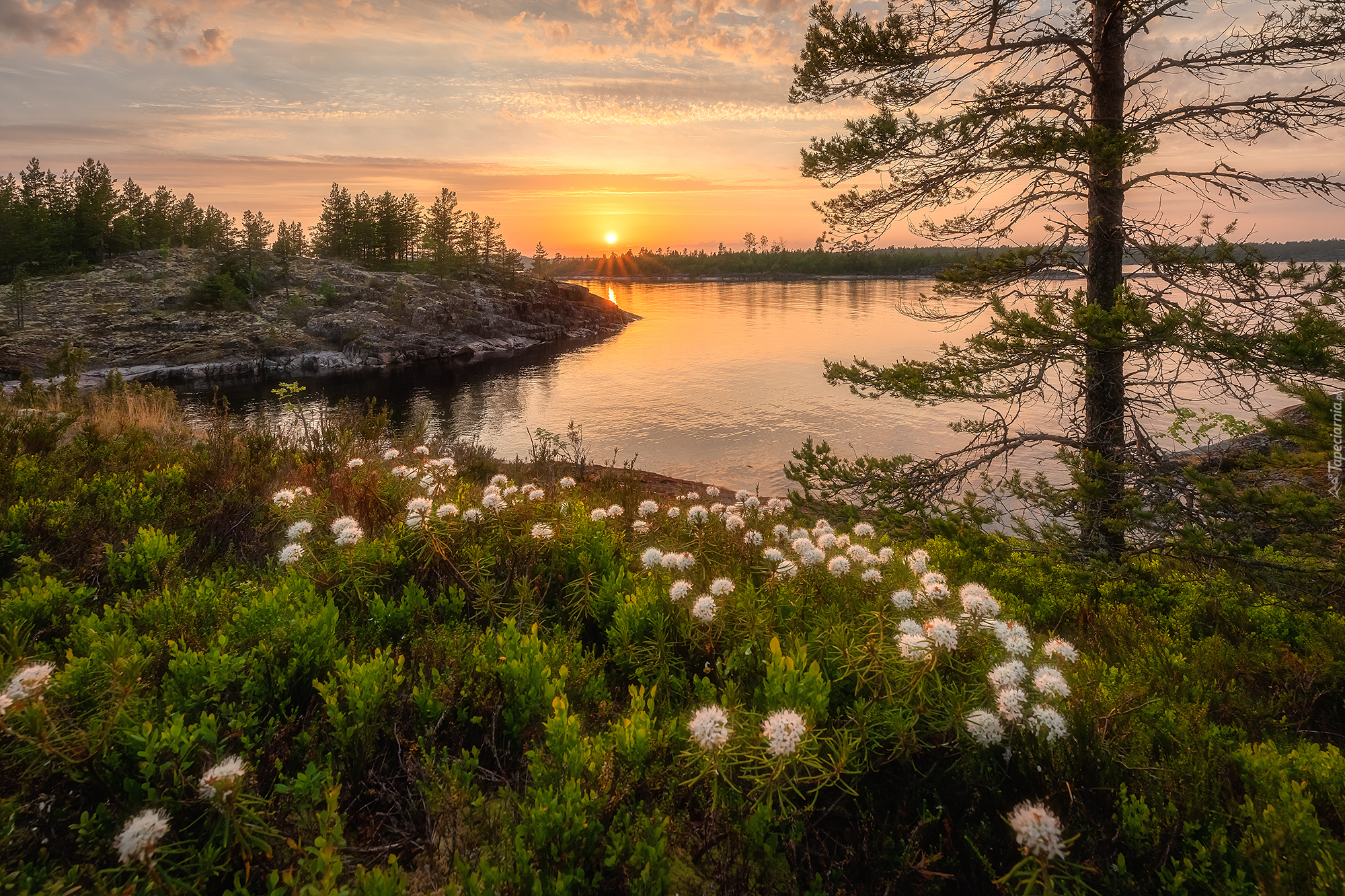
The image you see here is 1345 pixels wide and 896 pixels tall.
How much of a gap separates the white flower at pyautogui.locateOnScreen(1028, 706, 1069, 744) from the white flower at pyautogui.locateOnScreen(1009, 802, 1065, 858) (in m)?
0.52

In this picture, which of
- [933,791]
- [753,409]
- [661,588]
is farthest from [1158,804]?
[753,409]

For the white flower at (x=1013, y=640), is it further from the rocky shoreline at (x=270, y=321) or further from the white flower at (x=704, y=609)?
the rocky shoreline at (x=270, y=321)

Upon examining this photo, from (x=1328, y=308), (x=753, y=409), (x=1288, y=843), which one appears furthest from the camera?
(x=753, y=409)

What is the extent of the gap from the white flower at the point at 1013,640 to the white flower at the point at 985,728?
41 centimetres

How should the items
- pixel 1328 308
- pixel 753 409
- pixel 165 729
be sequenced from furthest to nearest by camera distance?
pixel 753 409, pixel 1328 308, pixel 165 729

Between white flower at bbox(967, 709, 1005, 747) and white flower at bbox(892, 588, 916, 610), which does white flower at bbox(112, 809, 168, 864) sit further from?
white flower at bbox(892, 588, 916, 610)

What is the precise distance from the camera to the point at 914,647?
2289mm

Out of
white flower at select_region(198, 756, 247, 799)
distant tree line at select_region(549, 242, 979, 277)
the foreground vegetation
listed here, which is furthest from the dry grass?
distant tree line at select_region(549, 242, 979, 277)

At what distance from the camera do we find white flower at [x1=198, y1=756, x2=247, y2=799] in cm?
Result: 174

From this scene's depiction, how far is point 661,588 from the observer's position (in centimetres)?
330

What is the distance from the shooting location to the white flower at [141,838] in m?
1.58

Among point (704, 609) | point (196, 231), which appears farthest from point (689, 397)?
point (196, 231)

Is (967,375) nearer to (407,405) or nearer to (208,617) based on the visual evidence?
(208,617)

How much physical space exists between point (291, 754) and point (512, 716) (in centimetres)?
84
